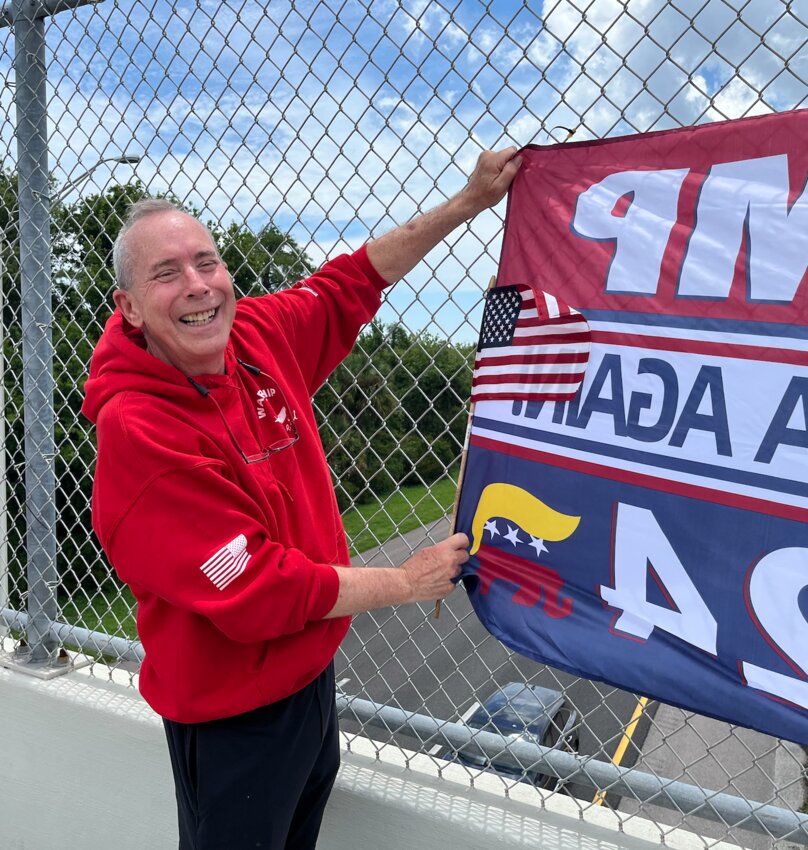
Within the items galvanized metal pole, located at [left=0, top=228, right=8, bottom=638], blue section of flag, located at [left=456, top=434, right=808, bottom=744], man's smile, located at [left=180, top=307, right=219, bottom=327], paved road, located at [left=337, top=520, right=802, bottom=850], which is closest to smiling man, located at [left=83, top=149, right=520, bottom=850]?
man's smile, located at [left=180, top=307, right=219, bottom=327]

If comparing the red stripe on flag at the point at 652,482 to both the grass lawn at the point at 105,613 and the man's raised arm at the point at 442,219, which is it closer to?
the man's raised arm at the point at 442,219

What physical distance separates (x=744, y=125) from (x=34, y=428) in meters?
2.56

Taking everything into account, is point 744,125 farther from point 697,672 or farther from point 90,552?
point 90,552

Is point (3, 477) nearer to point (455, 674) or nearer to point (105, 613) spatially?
point (105, 613)

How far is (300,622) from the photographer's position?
6.00 feet

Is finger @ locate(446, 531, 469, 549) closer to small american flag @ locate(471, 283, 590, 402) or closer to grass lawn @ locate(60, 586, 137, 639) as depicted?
small american flag @ locate(471, 283, 590, 402)

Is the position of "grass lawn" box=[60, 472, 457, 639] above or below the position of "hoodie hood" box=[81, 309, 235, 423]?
below

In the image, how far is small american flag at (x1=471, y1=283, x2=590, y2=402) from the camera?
6.19ft

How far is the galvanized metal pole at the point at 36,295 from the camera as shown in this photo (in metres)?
2.94

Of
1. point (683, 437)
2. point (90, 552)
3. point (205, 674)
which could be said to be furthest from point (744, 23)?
point (90, 552)

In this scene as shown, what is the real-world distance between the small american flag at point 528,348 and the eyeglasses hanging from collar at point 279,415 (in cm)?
49

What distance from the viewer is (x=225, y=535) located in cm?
178

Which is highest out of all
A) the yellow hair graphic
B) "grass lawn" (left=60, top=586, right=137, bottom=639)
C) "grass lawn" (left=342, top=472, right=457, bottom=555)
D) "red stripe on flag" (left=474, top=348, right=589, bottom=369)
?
"red stripe on flag" (left=474, top=348, right=589, bottom=369)

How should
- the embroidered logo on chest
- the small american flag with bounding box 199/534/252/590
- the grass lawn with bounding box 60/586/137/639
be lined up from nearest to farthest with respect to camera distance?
1. the small american flag with bounding box 199/534/252/590
2. the embroidered logo on chest
3. the grass lawn with bounding box 60/586/137/639
